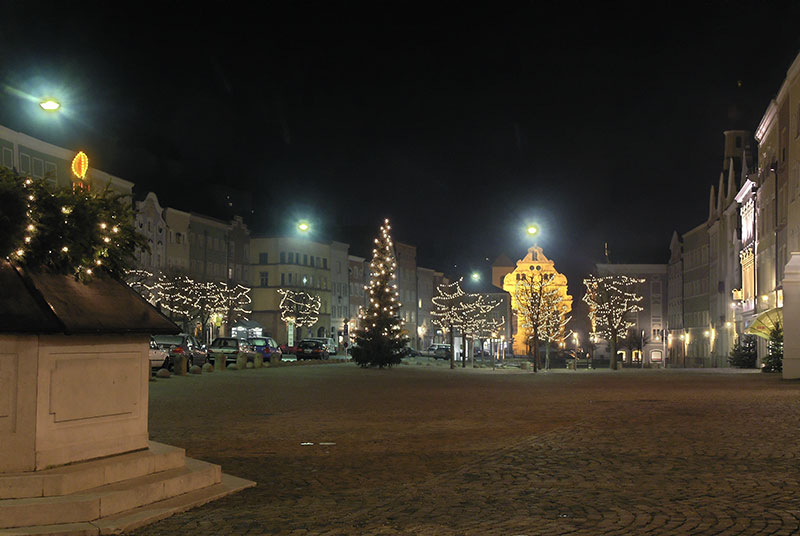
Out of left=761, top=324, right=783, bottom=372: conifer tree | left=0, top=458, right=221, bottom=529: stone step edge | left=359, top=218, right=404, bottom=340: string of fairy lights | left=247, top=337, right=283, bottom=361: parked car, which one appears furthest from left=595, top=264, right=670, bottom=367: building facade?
left=0, top=458, right=221, bottom=529: stone step edge

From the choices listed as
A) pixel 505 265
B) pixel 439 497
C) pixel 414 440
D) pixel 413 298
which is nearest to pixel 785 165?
pixel 414 440

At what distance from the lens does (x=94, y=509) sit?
8.68 m

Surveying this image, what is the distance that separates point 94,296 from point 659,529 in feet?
18.0

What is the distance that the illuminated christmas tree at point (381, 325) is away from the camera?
54.2 metres

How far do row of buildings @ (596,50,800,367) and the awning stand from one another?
0.04 meters

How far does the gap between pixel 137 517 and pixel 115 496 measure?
0.30 m

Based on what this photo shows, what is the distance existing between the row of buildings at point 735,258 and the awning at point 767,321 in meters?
0.04

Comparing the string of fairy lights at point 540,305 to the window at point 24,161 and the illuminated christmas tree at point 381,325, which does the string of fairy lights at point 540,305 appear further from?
the window at point 24,161

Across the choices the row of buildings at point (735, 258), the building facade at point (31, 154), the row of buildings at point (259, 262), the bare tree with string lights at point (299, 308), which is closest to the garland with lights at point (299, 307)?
the bare tree with string lights at point (299, 308)

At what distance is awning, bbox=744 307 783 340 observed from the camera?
4306cm

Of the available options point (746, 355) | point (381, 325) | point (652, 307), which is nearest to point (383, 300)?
point (381, 325)

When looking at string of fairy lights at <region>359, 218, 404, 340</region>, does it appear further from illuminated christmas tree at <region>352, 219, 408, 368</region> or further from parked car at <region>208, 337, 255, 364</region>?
parked car at <region>208, 337, 255, 364</region>

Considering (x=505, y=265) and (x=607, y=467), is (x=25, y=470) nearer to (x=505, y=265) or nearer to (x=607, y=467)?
(x=607, y=467)

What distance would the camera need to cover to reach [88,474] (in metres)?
9.17
